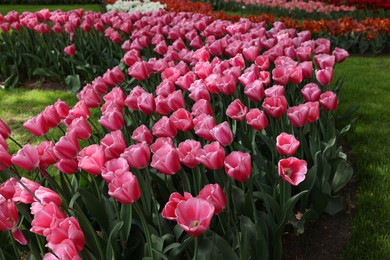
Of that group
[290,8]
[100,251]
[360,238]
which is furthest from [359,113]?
[290,8]

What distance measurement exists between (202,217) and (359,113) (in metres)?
3.14

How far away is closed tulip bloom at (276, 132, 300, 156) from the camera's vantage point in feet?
6.10

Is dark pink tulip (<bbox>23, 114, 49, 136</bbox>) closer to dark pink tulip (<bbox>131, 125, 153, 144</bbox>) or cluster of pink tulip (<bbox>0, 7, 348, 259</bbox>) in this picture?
cluster of pink tulip (<bbox>0, 7, 348, 259</bbox>)

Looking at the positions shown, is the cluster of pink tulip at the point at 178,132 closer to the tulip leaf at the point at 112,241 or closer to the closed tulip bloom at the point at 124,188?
the closed tulip bloom at the point at 124,188

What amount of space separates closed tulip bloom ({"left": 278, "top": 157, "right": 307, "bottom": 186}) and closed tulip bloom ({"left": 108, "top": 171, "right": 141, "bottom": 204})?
0.56m

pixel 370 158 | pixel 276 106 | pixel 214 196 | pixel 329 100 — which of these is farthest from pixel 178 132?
pixel 370 158

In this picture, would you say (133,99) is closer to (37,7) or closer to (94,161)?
(94,161)

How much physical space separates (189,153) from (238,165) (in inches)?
7.6

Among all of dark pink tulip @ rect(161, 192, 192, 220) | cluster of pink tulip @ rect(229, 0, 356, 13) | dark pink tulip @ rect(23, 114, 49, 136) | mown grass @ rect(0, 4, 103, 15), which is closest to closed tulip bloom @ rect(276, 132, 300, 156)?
dark pink tulip @ rect(161, 192, 192, 220)

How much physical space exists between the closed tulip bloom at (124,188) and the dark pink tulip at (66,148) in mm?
385

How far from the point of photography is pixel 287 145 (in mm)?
1869

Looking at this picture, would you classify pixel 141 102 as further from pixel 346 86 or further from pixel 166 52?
pixel 346 86

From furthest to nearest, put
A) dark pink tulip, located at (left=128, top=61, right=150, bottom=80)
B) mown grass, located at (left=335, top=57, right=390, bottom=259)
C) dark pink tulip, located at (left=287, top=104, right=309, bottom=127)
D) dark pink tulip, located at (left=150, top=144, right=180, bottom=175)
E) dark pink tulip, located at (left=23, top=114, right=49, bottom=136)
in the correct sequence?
dark pink tulip, located at (left=128, top=61, right=150, bottom=80), mown grass, located at (left=335, top=57, right=390, bottom=259), dark pink tulip, located at (left=287, top=104, right=309, bottom=127), dark pink tulip, located at (left=23, top=114, right=49, bottom=136), dark pink tulip, located at (left=150, top=144, right=180, bottom=175)

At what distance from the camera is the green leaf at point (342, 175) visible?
2.54m
